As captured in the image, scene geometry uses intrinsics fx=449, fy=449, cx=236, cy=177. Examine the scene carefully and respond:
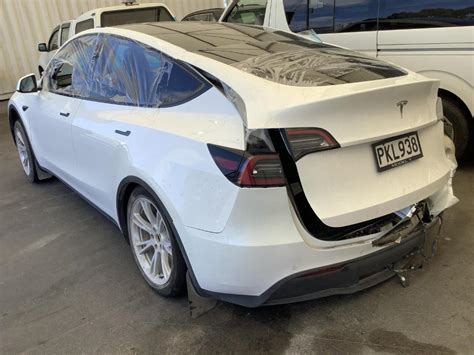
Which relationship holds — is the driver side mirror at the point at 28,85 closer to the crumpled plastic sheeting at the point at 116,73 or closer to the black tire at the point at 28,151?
the crumpled plastic sheeting at the point at 116,73

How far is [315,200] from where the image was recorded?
78.4 inches

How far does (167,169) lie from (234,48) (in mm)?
883

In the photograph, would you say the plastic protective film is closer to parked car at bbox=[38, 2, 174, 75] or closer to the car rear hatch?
the car rear hatch

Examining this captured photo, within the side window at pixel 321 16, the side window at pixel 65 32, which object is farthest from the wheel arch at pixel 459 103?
the side window at pixel 65 32

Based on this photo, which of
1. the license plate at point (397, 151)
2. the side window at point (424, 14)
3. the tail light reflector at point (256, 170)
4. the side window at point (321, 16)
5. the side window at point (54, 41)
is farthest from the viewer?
the side window at point (54, 41)

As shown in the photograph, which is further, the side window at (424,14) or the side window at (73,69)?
the side window at (424,14)

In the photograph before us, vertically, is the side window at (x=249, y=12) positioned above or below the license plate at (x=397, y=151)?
above

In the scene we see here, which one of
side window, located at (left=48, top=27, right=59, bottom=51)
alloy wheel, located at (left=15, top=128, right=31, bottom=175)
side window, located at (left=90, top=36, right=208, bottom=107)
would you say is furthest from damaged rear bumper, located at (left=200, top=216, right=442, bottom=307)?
side window, located at (left=48, top=27, right=59, bottom=51)

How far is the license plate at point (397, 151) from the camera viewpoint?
214 cm

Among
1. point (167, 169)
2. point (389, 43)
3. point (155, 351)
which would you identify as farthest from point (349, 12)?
point (155, 351)

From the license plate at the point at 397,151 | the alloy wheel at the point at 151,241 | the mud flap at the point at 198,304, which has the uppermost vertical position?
the license plate at the point at 397,151

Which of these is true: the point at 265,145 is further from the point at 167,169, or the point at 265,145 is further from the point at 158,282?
the point at 158,282

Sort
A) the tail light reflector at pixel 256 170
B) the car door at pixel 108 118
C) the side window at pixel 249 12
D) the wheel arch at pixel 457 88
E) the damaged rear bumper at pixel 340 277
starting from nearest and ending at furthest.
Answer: the tail light reflector at pixel 256 170
the damaged rear bumper at pixel 340 277
the car door at pixel 108 118
the wheel arch at pixel 457 88
the side window at pixel 249 12

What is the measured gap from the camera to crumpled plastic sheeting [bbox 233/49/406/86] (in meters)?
2.20
